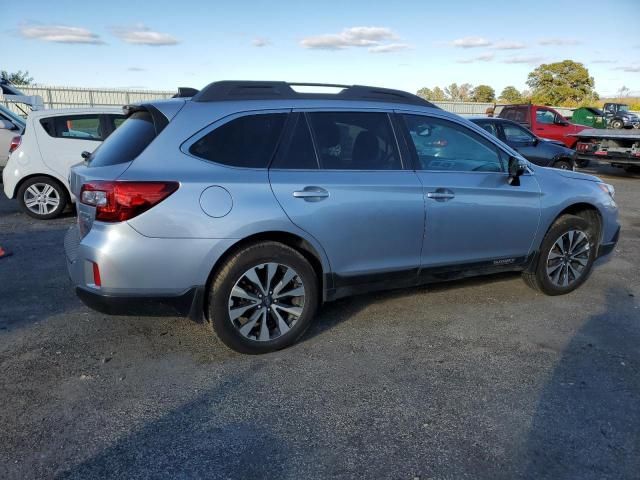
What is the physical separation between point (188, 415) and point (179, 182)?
1.37 meters

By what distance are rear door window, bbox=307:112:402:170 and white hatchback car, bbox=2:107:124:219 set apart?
512 centimetres

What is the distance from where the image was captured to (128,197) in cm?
319

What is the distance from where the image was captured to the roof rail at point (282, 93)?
367 centimetres

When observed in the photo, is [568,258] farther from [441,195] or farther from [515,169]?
[441,195]

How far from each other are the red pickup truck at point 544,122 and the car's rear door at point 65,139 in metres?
12.4

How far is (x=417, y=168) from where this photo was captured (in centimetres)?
409

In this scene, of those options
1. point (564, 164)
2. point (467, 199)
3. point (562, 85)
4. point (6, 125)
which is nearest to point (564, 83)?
point (562, 85)

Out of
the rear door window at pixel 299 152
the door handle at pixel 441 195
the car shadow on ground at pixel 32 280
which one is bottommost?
the car shadow on ground at pixel 32 280

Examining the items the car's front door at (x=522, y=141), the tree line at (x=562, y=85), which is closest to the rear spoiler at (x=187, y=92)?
the car's front door at (x=522, y=141)

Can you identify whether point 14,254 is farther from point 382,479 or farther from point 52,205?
point 382,479

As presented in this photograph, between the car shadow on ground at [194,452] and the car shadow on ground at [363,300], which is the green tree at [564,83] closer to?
the car shadow on ground at [363,300]

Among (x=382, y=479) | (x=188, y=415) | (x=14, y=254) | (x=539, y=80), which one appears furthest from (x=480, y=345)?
(x=539, y=80)

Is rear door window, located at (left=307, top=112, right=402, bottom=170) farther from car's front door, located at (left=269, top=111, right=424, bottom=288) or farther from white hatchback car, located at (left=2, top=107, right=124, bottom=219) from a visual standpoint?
white hatchback car, located at (left=2, top=107, right=124, bottom=219)

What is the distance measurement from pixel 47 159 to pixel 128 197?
5596 mm
